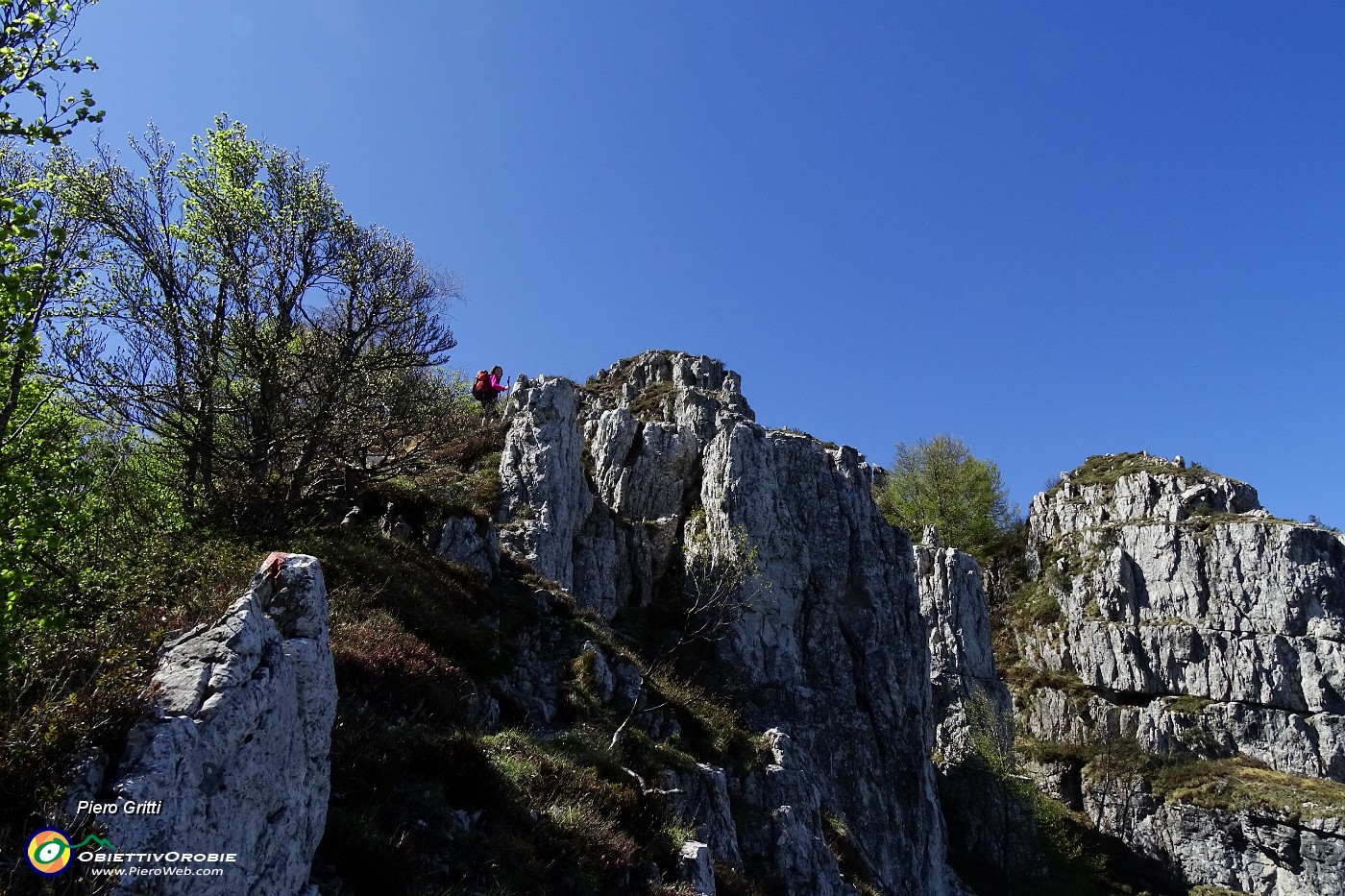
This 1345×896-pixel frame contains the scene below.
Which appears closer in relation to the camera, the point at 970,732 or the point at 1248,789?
the point at 970,732

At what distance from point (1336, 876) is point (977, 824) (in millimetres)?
22361

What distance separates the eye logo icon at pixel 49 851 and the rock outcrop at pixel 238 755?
17 centimetres

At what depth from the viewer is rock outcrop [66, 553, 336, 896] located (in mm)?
6164

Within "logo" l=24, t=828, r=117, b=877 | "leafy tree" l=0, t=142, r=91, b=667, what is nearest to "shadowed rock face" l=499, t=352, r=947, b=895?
"leafy tree" l=0, t=142, r=91, b=667

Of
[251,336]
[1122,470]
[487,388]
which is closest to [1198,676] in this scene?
[1122,470]

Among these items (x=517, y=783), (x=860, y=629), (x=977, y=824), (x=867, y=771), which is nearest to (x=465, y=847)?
(x=517, y=783)

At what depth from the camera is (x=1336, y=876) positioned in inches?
1768

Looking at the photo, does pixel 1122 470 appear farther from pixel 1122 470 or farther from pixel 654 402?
pixel 654 402

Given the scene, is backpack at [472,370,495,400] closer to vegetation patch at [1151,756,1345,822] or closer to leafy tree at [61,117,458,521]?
leafy tree at [61,117,458,521]

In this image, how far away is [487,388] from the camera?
38969mm

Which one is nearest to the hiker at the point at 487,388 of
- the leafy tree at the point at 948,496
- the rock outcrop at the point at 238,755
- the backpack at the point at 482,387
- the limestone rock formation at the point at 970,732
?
the backpack at the point at 482,387

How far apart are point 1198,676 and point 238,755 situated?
70.4 m

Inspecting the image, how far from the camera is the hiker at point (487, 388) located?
38.7 meters

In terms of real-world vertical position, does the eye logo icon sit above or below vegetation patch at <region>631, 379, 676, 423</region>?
below
